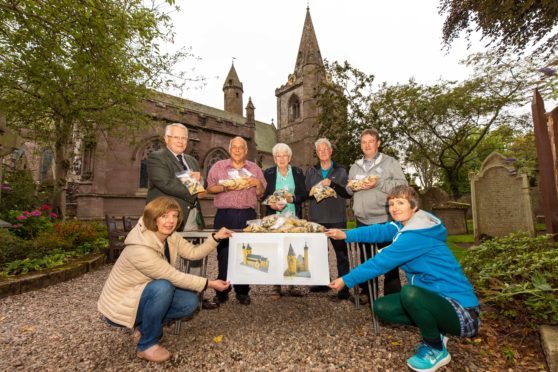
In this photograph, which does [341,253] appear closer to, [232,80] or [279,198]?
[279,198]


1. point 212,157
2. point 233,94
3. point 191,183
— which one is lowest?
point 191,183

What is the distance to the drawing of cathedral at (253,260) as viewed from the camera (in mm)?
2465

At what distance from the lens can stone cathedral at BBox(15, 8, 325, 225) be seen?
673 inches

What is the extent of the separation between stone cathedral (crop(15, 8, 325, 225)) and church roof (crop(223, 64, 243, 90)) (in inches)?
181

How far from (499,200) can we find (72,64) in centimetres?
1268

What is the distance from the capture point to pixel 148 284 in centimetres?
237

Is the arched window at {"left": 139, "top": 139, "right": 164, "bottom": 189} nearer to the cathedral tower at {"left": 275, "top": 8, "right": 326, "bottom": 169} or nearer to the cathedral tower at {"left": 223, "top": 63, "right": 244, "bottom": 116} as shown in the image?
the cathedral tower at {"left": 275, "top": 8, "right": 326, "bottom": 169}

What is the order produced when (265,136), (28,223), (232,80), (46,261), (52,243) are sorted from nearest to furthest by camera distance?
(46,261) < (52,243) < (28,223) < (232,80) < (265,136)

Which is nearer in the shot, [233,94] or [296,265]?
[296,265]

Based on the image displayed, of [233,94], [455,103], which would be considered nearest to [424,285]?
[455,103]

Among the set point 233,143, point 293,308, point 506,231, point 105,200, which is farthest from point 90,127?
point 506,231

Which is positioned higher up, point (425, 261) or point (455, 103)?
point (455, 103)

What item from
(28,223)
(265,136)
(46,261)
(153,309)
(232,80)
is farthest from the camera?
(265,136)

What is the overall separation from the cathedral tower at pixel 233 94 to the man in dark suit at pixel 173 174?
37533 millimetres
